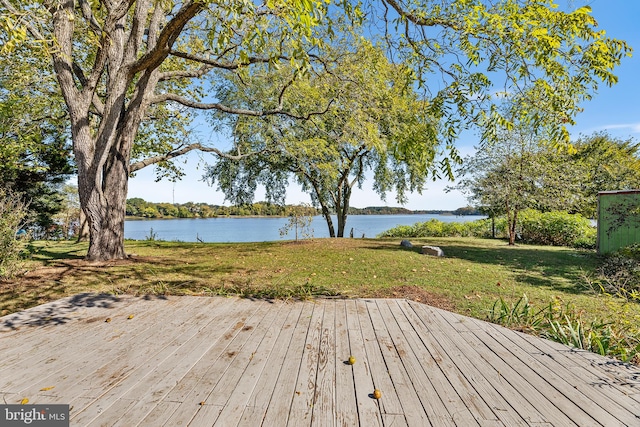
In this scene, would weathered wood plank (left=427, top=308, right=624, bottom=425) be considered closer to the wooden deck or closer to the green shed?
the wooden deck

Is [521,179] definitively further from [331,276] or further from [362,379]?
[362,379]

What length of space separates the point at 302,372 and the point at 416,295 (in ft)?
11.8

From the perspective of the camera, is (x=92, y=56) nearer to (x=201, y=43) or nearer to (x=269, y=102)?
(x=201, y=43)

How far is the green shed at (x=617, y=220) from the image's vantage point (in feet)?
30.9

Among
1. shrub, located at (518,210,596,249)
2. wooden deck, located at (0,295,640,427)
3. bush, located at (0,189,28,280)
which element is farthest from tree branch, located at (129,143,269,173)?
shrub, located at (518,210,596,249)

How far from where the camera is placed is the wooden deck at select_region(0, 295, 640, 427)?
1.88m

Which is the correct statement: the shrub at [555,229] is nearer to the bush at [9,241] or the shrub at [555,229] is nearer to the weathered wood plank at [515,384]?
the weathered wood plank at [515,384]

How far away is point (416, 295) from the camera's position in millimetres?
5457

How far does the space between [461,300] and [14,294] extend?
752 cm

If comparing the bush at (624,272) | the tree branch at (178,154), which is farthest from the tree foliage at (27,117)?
the bush at (624,272)

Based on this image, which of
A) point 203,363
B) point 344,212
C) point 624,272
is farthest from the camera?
point 344,212

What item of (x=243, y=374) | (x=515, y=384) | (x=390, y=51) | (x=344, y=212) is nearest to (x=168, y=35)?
(x=390, y=51)

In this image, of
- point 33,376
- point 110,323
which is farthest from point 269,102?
point 33,376

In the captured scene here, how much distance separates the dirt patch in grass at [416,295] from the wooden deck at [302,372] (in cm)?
152
